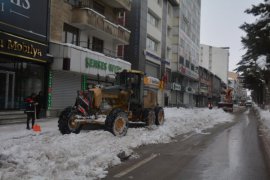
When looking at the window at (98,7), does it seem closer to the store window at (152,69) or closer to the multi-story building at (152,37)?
the multi-story building at (152,37)

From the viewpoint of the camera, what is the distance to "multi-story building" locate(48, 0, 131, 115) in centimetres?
2352

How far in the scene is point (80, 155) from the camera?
9.44 m

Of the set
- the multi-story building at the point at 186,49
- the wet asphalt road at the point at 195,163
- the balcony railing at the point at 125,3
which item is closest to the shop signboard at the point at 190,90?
the multi-story building at the point at 186,49

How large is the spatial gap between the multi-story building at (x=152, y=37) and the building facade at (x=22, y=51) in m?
12.3

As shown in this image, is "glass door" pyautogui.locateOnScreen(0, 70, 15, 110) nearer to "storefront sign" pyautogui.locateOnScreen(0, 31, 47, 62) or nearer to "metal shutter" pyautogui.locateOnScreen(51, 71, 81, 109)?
"storefront sign" pyautogui.locateOnScreen(0, 31, 47, 62)

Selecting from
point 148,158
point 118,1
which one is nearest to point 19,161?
point 148,158

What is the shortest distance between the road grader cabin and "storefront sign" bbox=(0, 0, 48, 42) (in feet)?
19.5

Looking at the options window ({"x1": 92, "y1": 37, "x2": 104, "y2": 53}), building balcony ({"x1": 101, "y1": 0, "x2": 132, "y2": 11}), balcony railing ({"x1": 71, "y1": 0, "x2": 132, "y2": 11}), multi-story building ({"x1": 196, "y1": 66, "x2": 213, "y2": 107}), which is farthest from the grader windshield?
multi-story building ({"x1": 196, "y1": 66, "x2": 213, "y2": 107})

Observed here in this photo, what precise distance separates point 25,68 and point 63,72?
3.90 m

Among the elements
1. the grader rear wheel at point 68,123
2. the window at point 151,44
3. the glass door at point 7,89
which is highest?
the window at point 151,44

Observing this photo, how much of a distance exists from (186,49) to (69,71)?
38247 mm

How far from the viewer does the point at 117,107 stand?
639 inches

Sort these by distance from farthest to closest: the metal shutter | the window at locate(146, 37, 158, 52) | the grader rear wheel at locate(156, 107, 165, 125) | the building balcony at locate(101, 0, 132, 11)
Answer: the window at locate(146, 37, 158, 52) < the building balcony at locate(101, 0, 132, 11) < the metal shutter < the grader rear wheel at locate(156, 107, 165, 125)

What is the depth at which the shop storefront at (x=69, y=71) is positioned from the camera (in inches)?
917
